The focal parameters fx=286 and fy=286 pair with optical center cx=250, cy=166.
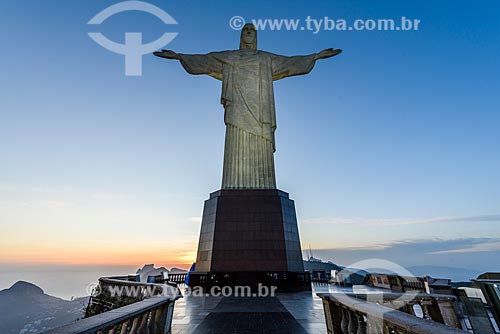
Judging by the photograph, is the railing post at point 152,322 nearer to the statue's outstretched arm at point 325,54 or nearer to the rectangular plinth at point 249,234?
the rectangular plinth at point 249,234

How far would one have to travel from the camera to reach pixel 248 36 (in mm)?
16406

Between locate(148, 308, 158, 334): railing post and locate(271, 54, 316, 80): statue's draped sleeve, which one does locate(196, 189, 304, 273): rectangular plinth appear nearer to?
A: locate(271, 54, 316, 80): statue's draped sleeve

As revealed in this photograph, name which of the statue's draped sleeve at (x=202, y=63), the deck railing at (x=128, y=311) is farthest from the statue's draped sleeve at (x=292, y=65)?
the deck railing at (x=128, y=311)

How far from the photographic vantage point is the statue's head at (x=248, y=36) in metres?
16.4

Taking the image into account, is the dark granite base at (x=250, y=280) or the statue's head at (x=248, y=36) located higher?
the statue's head at (x=248, y=36)

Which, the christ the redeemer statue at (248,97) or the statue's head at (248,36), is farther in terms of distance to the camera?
the statue's head at (248,36)

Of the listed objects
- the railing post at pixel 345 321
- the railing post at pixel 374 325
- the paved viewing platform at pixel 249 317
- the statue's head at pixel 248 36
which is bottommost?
the paved viewing platform at pixel 249 317

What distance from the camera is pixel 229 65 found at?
51.9 feet

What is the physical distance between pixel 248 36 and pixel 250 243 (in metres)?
11.5

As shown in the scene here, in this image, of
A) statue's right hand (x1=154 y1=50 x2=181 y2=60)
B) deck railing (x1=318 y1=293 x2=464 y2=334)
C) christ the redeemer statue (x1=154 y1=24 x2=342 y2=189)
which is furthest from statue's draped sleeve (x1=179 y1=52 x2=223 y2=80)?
deck railing (x1=318 y1=293 x2=464 y2=334)

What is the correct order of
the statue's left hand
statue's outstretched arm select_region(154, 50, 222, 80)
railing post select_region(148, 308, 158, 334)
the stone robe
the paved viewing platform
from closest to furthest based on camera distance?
railing post select_region(148, 308, 158, 334)
the paved viewing platform
the stone robe
statue's outstretched arm select_region(154, 50, 222, 80)
the statue's left hand

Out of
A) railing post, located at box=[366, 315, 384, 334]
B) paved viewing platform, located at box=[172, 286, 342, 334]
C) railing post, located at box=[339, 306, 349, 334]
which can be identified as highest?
railing post, located at box=[366, 315, 384, 334]

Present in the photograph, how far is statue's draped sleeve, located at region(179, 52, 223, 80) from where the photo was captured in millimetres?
15852

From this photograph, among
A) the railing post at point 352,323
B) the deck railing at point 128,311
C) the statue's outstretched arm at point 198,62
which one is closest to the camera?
the deck railing at point 128,311
